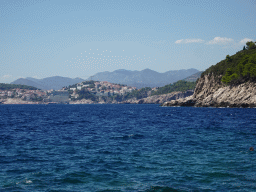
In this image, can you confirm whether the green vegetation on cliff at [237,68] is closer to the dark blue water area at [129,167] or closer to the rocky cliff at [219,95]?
the rocky cliff at [219,95]

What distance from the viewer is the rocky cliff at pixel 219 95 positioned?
4737 inches

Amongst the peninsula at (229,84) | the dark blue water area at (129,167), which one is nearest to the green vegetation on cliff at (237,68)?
the peninsula at (229,84)

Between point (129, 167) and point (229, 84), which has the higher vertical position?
point (229, 84)

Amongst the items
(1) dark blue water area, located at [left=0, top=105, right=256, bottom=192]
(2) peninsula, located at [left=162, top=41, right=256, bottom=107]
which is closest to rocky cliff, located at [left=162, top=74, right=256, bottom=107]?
(2) peninsula, located at [left=162, top=41, right=256, bottom=107]

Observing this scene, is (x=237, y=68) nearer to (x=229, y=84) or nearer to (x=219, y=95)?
(x=229, y=84)

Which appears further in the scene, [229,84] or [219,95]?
[219,95]

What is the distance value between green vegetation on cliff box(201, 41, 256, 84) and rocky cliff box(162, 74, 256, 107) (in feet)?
11.4

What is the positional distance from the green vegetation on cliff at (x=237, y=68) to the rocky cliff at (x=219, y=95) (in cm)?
348

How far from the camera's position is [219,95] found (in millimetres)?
136750

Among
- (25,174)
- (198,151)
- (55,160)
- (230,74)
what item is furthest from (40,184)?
(230,74)

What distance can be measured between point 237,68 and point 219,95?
1747cm

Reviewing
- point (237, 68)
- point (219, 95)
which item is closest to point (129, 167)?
point (219, 95)

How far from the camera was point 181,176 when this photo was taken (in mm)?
16547

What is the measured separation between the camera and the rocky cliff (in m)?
120
